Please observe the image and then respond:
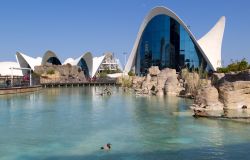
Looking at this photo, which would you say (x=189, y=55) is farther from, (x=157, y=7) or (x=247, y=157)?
(x=247, y=157)

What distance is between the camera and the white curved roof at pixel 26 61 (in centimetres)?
7471

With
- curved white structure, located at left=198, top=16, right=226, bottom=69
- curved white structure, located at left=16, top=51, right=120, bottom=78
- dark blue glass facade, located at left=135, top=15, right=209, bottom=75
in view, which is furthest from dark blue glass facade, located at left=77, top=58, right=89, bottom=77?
curved white structure, located at left=198, top=16, right=226, bottom=69

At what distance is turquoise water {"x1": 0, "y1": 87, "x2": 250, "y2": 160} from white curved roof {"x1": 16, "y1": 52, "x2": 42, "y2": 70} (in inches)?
2065

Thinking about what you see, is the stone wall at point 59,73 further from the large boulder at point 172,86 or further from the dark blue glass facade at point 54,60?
the large boulder at point 172,86

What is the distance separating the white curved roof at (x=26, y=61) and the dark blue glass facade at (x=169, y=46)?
24417 millimetres

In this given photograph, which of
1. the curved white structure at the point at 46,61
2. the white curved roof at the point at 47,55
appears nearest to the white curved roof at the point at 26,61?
the curved white structure at the point at 46,61

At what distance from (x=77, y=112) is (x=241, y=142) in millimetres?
12659

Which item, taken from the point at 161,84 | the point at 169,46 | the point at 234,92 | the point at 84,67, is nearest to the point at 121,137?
the point at 234,92

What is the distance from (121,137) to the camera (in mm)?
16312

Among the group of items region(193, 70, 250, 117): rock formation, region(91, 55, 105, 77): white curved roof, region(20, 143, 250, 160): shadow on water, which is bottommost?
region(20, 143, 250, 160): shadow on water

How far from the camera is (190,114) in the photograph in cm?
2336

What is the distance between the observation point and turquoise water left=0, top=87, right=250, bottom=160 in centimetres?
1334

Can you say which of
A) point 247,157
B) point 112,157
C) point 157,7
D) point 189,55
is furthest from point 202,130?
point 157,7

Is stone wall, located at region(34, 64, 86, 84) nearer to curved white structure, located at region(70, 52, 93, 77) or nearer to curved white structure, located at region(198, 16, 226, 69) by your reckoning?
curved white structure, located at region(70, 52, 93, 77)
